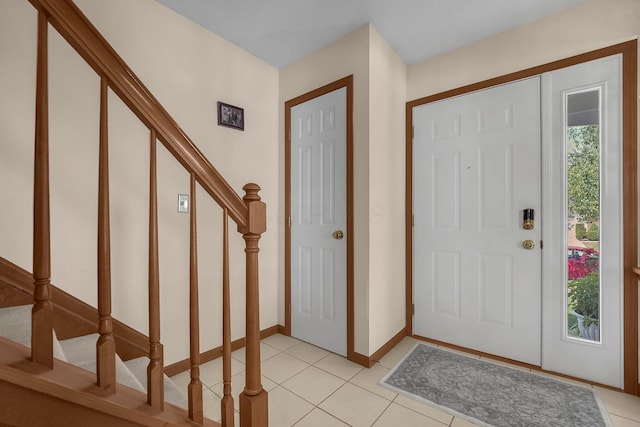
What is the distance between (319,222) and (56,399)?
192 centimetres

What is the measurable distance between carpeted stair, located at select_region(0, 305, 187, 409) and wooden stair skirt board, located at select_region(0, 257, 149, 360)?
6 cm

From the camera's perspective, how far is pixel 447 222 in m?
2.46

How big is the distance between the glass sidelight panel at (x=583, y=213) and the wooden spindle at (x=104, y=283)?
265 cm

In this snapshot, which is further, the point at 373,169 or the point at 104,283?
the point at 373,169

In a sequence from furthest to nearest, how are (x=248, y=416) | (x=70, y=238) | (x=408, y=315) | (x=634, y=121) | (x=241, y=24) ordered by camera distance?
1. (x=408, y=315)
2. (x=241, y=24)
3. (x=634, y=121)
4. (x=70, y=238)
5. (x=248, y=416)

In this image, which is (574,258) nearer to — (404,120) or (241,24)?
(404,120)

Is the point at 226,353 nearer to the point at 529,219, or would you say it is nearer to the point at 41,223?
the point at 41,223

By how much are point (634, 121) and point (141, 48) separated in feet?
10.6

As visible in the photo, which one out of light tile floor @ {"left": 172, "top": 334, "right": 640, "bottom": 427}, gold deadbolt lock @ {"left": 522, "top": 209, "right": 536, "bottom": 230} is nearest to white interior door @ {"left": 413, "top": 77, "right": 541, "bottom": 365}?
gold deadbolt lock @ {"left": 522, "top": 209, "right": 536, "bottom": 230}

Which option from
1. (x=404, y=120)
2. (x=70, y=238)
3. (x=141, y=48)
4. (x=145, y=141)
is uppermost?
(x=141, y=48)

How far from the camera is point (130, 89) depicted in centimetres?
87

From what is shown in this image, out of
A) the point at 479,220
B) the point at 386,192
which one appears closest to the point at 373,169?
the point at 386,192

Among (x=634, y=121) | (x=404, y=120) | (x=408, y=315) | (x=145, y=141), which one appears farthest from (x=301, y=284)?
(x=634, y=121)

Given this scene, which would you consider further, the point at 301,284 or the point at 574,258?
the point at 301,284
